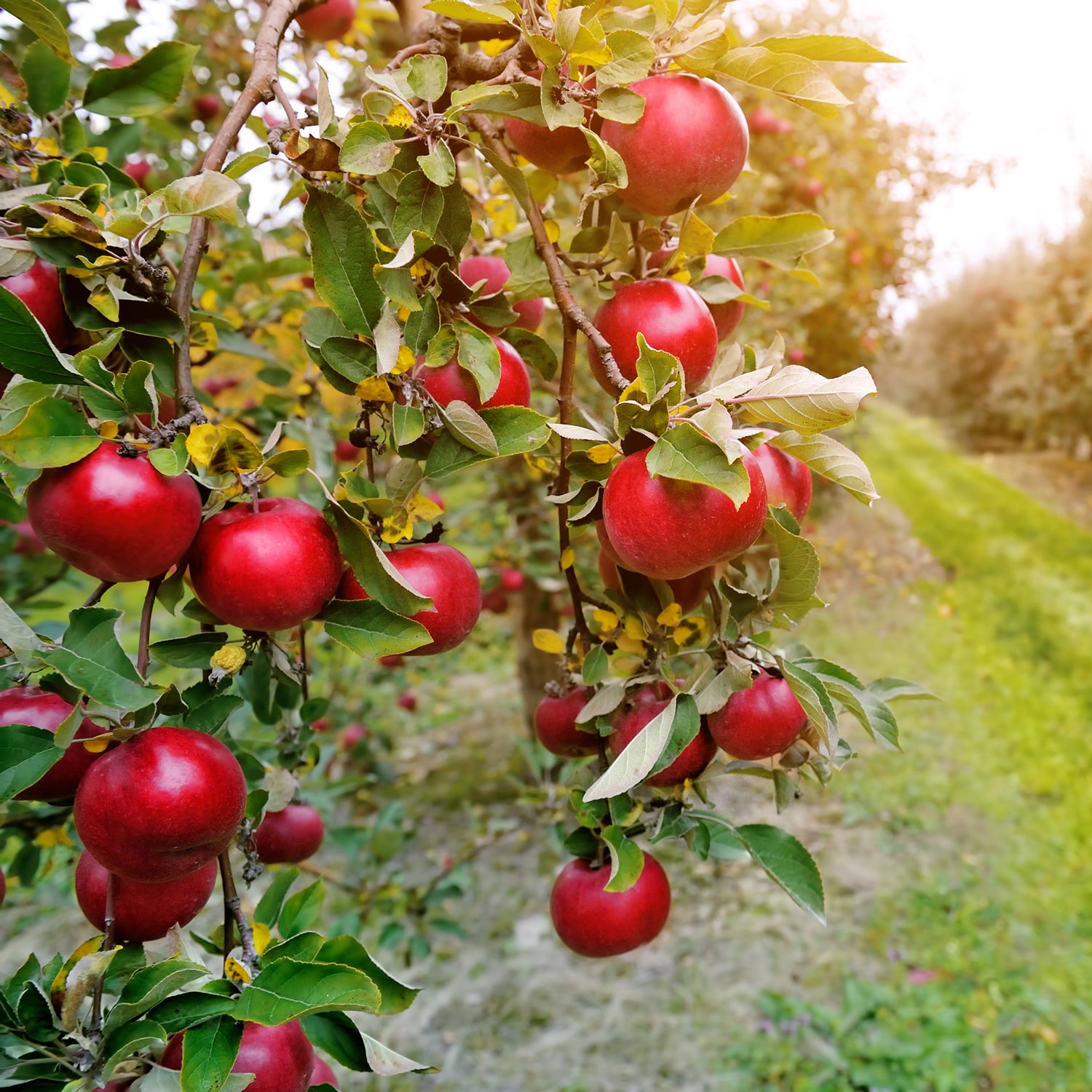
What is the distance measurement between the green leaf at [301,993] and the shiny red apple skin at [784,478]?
1.53ft

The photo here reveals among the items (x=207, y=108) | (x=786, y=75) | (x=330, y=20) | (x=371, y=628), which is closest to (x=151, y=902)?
(x=371, y=628)

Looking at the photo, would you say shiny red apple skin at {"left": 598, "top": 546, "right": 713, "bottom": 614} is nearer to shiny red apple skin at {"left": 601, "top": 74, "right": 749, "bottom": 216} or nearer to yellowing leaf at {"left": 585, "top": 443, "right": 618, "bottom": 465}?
yellowing leaf at {"left": 585, "top": 443, "right": 618, "bottom": 465}

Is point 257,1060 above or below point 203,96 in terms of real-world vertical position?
below

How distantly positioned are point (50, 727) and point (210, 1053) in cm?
27

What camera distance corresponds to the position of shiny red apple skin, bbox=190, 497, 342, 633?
2.04ft

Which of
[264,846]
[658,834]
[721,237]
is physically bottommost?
[264,846]

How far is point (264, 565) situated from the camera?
618mm

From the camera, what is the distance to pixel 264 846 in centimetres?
95

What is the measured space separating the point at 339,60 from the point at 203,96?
1.80 ft

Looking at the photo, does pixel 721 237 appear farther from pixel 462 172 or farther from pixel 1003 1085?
pixel 1003 1085

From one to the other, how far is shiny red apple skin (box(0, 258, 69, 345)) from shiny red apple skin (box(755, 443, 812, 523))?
1.85 feet

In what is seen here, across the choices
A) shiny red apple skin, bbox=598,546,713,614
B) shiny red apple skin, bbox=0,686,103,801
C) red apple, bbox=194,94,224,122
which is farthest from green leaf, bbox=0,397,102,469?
red apple, bbox=194,94,224,122

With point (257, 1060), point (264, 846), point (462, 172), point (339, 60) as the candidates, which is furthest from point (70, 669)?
point (339, 60)

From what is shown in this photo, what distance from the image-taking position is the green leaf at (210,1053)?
57 centimetres
